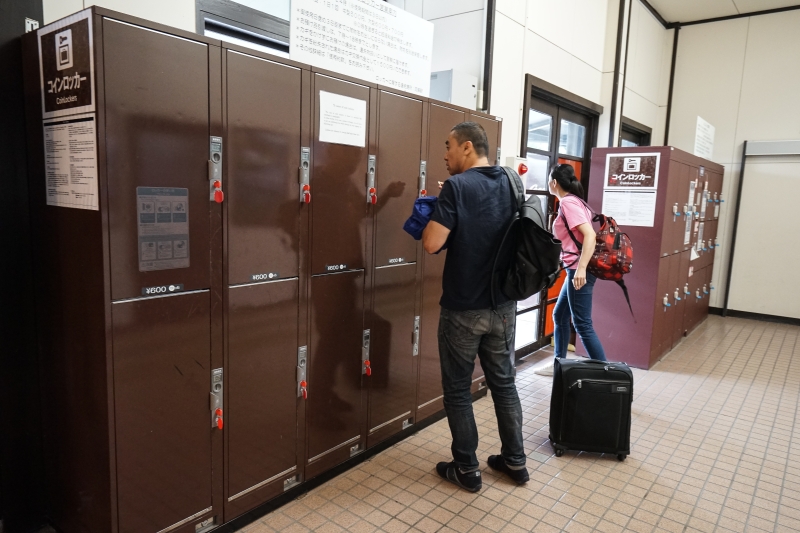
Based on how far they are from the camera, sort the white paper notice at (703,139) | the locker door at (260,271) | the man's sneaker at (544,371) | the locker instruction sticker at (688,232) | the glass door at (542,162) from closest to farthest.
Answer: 1. the locker door at (260,271)
2. the man's sneaker at (544,371)
3. the glass door at (542,162)
4. the locker instruction sticker at (688,232)
5. the white paper notice at (703,139)

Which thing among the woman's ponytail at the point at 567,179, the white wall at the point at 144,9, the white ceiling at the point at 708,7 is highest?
the white ceiling at the point at 708,7

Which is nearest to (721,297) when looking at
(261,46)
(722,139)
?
(722,139)

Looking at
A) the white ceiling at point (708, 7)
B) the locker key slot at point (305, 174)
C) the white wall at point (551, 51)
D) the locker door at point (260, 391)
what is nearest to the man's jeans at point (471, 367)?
the locker door at point (260, 391)

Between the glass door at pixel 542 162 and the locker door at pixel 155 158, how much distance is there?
124 inches

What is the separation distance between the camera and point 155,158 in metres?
1.82

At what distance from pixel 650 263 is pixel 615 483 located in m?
2.37

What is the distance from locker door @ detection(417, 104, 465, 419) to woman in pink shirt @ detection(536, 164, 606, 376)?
0.87 metres

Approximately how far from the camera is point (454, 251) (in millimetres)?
2461

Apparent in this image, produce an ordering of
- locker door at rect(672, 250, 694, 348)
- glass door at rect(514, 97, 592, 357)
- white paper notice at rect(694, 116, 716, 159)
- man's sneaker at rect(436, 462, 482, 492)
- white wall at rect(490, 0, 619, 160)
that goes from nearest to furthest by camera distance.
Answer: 1. man's sneaker at rect(436, 462, 482, 492)
2. white wall at rect(490, 0, 619, 160)
3. glass door at rect(514, 97, 592, 357)
4. locker door at rect(672, 250, 694, 348)
5. white paper notice at rect(694, 116, 716, 159)

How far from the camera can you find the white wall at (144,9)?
6.53ft

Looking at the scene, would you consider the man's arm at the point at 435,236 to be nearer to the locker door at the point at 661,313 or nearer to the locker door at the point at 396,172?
the locker door at the point at 396,172

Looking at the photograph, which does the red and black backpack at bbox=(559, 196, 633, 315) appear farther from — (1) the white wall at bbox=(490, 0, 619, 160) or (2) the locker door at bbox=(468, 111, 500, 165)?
(1) the white wall at bbox=(490, 0, 619, 160)

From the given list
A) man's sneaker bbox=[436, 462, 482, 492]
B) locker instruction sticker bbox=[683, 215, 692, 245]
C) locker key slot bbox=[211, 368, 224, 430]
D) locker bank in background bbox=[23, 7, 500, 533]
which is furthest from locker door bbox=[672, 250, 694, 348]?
locker key slot bbox=[211, 368, 224, 430]

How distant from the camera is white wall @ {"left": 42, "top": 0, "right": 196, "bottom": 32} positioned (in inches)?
78.3
